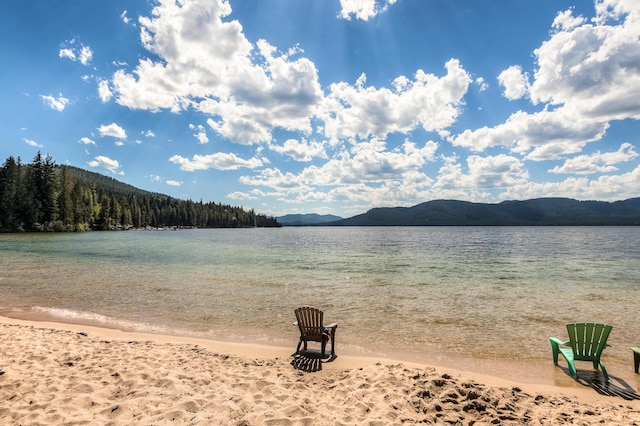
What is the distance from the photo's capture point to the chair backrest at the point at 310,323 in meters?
9.48

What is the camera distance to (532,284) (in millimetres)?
23500

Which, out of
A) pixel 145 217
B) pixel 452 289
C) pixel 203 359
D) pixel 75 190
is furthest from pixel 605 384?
pixel 145 217

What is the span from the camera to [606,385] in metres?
8.25

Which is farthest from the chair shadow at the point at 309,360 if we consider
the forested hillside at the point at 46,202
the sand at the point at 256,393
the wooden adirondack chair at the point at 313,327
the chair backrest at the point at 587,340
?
the forested hillside at the point at 46,202

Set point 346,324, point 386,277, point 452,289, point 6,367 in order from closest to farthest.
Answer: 1. point 6,367
2. point 346,324
3. point 452,289
4. point 386,277

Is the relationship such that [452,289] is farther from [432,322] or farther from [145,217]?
[145,217]

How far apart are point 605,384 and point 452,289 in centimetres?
1292

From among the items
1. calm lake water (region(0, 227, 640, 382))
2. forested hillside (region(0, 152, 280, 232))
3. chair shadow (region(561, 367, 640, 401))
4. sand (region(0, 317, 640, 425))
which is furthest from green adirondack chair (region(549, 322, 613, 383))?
forested hillside (region(0, 152, 280, 232))

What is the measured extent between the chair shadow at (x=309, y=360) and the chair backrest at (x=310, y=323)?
46 centimetres

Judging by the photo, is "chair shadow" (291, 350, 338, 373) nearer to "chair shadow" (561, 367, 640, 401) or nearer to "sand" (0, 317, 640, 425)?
"sand" (0, 317, 640, 425)

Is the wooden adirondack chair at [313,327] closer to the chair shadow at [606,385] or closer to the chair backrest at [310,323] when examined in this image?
the chair backrest at [310,323]

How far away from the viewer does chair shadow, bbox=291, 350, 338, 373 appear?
866cm

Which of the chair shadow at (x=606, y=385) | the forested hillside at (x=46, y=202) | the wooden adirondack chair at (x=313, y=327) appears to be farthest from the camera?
the forested hillside at (x=46, y=202)

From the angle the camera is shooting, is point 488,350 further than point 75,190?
No
